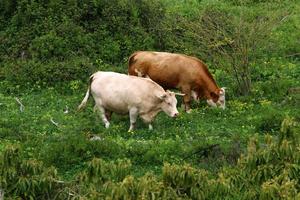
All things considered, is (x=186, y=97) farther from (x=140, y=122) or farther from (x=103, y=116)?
(x=103, y=116)

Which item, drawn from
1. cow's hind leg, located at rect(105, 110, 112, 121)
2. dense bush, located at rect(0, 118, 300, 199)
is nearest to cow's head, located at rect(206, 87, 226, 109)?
cow's hind leg, located at rect(105, 110, 112, 121)

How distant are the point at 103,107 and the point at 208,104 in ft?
9.90

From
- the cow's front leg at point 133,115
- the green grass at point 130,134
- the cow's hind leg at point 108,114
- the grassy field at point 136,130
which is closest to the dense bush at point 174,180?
the grassy field at point 136,130

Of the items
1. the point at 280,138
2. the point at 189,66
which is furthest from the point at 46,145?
the point at 280,138

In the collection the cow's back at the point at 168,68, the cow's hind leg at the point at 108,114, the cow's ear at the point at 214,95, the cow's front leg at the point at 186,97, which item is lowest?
the cow's hind leg at the point at 108,114

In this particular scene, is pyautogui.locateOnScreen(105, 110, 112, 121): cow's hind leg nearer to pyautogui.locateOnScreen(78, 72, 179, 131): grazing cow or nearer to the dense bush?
pyautogui.locateOnScreen(78, 72, 179, 131): grazing cow

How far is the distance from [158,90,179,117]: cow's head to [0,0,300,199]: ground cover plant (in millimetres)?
284

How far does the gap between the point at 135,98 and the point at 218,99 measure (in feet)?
8.96

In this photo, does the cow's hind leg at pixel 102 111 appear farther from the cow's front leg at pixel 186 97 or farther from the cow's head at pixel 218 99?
the cow's head at pixel 218 99

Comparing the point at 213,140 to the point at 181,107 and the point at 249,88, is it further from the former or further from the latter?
the point at 249,88

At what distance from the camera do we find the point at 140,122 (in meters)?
16.3

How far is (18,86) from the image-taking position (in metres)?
19.3

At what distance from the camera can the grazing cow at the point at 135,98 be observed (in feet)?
51.6

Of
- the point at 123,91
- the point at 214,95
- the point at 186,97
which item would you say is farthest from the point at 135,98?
the point at 214,95
